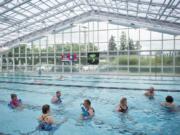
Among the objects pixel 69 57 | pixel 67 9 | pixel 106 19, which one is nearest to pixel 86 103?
pixel 67 9

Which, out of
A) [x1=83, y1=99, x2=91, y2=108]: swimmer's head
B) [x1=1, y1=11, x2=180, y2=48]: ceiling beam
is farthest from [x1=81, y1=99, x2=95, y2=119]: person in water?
[x1=1, y1=11, x2=180, y2=48]: ceiling beam

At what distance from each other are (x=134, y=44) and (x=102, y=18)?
4.76 meters

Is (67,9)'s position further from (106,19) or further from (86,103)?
(86,103)

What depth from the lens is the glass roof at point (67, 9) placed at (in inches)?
620

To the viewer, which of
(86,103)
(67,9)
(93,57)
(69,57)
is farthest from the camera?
(69,57)

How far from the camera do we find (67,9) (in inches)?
820

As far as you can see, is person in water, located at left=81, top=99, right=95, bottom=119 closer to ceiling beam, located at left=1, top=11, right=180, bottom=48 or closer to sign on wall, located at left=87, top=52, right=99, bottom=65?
ceiling beam, located at left=1, top=11, right=180, bottom=48

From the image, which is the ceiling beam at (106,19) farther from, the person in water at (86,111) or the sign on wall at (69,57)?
the person in water at (86,111)

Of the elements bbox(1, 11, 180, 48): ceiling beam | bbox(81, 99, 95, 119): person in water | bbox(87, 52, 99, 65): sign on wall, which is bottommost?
bbox(81, 99, 95, 119): person in water

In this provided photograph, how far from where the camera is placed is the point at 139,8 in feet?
58.9

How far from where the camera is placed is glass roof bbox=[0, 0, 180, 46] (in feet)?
51.7

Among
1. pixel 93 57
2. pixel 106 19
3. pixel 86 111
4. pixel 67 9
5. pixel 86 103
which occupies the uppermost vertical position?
pixel 67 9

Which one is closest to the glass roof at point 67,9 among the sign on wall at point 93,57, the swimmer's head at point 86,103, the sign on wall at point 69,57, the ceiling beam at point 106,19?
the ceiling beam at point 106,19

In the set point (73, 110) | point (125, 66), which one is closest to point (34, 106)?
point (73, 110)
